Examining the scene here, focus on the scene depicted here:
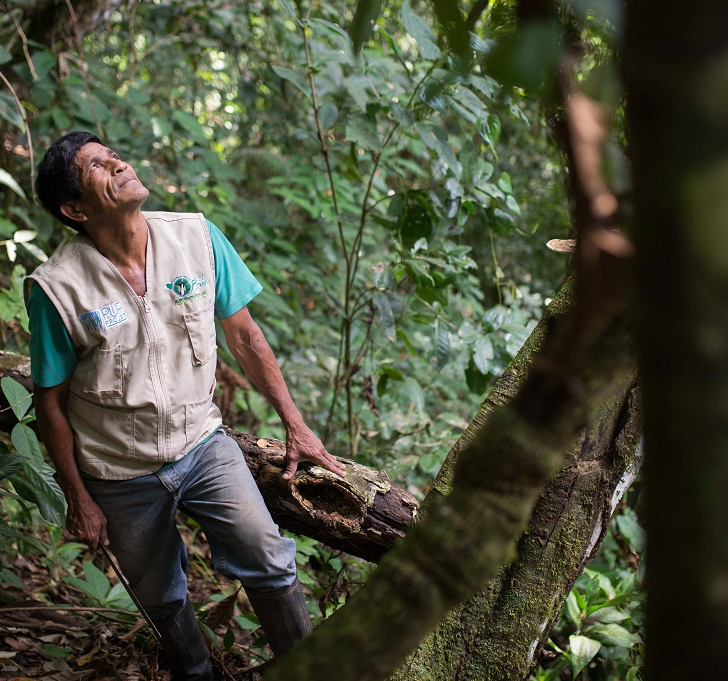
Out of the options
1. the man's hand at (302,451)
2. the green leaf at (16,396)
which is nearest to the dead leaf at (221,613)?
the man's hand at (302,451)

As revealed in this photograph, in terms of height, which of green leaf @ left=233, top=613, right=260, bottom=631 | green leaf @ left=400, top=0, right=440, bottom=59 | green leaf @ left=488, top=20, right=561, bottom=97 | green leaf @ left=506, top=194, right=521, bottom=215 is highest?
green leaf @ left=400, top=0, right=440, bottom=59

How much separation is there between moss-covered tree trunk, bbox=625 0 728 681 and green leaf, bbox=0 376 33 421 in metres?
2.13

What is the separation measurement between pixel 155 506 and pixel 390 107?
1768 millimetres

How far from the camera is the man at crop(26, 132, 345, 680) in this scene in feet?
6.68

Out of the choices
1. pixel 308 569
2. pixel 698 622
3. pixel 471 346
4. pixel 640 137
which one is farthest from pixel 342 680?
pixel 308 569

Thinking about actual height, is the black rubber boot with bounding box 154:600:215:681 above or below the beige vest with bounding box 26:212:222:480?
below

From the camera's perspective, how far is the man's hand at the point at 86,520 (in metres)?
2.12

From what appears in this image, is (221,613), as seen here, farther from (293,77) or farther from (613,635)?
(293,77)

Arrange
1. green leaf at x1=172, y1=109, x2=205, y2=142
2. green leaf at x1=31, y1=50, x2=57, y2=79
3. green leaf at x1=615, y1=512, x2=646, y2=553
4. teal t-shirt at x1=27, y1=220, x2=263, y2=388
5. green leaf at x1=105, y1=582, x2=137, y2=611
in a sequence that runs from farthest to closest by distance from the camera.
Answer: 1. green leaf at x1=172, y1=109, x2=205, y2=142
2. green leaf at x1=31, y1=50, x2=57, y2=79
3. green leaf at x1=615, y1=512, x2=646, y2=553
4. green leaf at x1=105, y1=582, x2=137, y2=611
5. teal t-shirt at x1=27, y1=220, x2=263, y2=388

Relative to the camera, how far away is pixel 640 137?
0.54 m

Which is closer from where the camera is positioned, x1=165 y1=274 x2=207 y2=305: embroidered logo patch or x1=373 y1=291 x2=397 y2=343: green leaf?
x1=165 y1=274 x2=207 y2=305: embroidered logo patch

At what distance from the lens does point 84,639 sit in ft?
8.31

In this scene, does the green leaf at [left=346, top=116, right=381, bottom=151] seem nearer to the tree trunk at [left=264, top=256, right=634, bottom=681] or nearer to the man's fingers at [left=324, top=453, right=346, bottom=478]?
the man's fingers at [left=324, top=453, right=346, bottom=478]

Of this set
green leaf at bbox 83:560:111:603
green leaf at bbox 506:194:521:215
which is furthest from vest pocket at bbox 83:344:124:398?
green leaf at bbox 506:194:521:215
